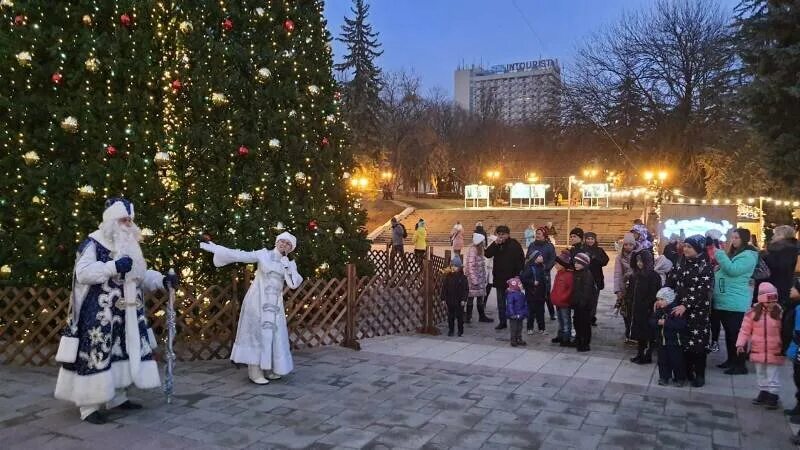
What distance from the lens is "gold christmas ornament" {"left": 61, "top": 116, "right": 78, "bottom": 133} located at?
726 centimetres

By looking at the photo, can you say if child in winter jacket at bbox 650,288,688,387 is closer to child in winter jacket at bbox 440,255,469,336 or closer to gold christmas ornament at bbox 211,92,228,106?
child in winter jacket at bbox 440,255,469,336

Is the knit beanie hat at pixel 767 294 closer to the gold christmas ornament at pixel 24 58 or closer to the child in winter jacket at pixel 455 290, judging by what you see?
the child in winter jacket at pixel 455 290

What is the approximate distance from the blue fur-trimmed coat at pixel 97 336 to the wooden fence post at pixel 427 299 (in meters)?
5.04

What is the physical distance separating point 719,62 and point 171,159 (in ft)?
98.8

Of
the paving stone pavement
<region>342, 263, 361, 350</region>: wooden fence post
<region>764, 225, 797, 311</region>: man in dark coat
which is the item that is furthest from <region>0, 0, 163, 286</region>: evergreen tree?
<region>764, 225, 797, 311</region>: man in dark coat

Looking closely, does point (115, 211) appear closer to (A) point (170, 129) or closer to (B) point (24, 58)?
(A) point (170, 129)

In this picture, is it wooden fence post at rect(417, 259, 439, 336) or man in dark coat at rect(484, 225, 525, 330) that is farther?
man in dark coat at rect(484, 225, 525, 330)

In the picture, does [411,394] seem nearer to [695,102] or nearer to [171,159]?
[171,159]

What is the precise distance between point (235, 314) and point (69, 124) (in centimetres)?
320

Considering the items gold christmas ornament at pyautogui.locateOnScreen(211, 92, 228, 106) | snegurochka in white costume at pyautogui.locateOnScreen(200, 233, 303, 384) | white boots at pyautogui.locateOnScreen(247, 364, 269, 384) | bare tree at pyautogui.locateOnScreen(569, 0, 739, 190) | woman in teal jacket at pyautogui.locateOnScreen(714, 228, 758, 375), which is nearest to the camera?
snegurochka in white costume at pyautogui.locateOnScreen(200, 233, 303, 384)

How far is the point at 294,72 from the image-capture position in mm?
8672

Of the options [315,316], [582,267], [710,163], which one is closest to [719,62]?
[710,163]

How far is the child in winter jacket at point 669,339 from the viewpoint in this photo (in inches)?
255

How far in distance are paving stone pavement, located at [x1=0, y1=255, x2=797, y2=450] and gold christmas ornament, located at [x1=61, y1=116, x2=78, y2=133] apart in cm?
302
